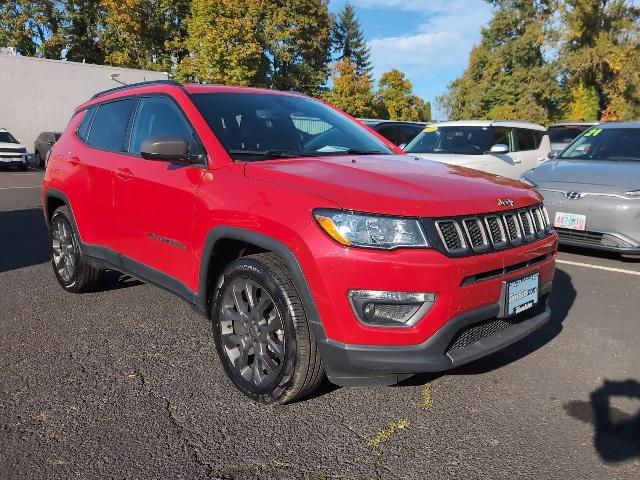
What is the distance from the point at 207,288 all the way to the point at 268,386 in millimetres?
698

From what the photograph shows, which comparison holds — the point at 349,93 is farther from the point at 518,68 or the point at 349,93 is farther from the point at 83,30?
the point at 83,30

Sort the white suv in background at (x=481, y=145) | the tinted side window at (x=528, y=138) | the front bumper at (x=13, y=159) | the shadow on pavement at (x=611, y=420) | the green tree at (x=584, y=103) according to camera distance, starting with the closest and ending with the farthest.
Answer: the shadow on pavement at (x=611, y=420) < the white suv in background at (x=481, y=145) < the tinted side window at (x=528, y=138) < the front bumper at (x=13, y=159) < the green tree at (x=584, y=103)

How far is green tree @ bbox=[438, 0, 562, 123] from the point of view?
36875mm

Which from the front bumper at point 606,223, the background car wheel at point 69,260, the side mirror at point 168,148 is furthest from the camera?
the front bumper at point 606,223

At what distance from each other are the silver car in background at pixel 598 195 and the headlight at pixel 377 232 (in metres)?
4.22

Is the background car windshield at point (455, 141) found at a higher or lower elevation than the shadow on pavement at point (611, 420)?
higher

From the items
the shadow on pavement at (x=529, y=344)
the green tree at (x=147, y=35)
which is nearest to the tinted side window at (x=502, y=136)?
the shadow on pavement at (x=529, y=344)

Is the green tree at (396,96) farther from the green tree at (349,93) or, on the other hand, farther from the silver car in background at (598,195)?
the silver car in background at (598,195)

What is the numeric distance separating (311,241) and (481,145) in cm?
693

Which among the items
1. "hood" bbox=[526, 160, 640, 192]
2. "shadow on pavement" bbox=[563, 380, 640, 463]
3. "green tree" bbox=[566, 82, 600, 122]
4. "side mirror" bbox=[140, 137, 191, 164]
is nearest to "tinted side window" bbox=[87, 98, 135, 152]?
"side mirror" bbox=[140, 137, 191, 164]

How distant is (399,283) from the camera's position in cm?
240

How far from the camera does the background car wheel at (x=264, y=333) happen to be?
2607 mm

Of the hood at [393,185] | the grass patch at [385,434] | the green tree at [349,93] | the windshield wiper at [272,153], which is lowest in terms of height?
the grass patch at [385,434]

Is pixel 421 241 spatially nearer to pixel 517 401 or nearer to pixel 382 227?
pixel 382 227
